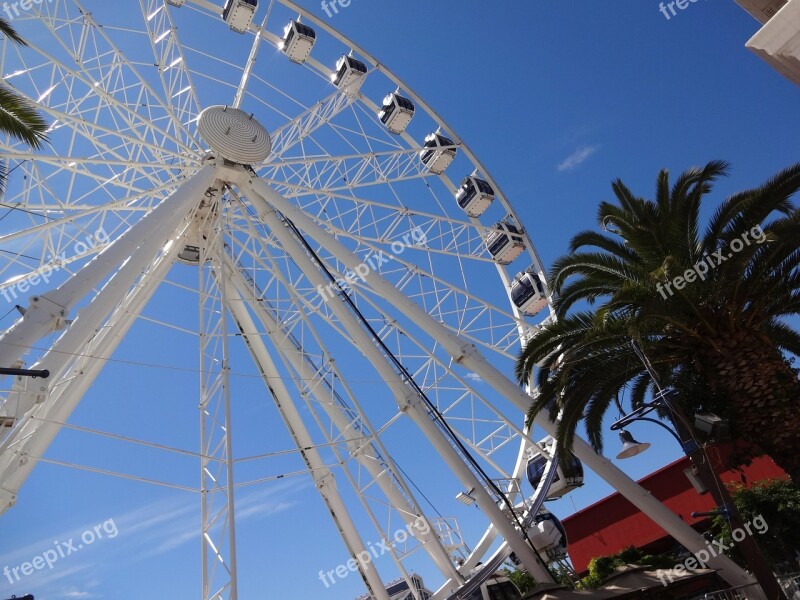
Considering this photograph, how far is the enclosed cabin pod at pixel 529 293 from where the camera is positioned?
21484mm

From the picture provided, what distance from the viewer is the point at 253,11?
63.9ft

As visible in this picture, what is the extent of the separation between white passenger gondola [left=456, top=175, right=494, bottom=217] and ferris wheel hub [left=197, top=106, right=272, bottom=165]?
8252mm

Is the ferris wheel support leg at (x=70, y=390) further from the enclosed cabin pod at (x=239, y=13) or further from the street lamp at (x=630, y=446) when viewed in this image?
the street lamp at (x=630, y=446)

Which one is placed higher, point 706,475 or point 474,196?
point 474,196

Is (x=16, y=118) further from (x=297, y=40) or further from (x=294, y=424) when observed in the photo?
(x=297, y=40)

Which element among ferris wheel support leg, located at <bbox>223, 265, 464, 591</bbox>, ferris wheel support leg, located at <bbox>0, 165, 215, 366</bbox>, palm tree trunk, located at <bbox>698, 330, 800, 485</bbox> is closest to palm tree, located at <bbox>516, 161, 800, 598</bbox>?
palm tree trunk, located at <bbox>698, 330, 800, 485</bbox>

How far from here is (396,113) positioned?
850 inches

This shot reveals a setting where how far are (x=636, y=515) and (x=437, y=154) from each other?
59.9 ft

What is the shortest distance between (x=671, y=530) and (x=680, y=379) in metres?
2.83

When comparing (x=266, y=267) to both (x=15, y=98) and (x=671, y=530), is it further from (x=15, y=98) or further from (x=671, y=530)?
(x=671, y=530)

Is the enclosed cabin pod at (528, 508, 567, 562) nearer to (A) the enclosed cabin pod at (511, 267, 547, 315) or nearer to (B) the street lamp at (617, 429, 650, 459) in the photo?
(B) the street lamp at (617, 429, 650, 459)

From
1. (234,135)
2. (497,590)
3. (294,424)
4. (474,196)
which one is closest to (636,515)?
(497,590)

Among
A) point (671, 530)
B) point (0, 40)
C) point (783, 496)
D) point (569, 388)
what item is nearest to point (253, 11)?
point (0, 40)

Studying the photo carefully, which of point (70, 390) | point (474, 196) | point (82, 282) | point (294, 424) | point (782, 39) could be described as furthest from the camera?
point (474, 196)
